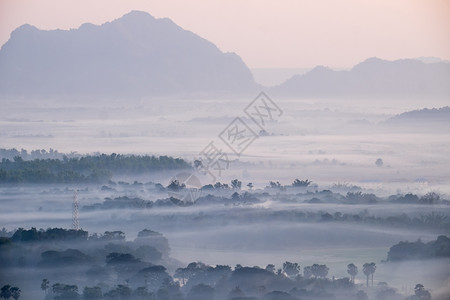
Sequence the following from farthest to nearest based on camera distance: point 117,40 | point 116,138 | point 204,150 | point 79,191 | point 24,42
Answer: point 117,40 → point 24,42 → point 116,138 → point 204,150 → point 79,191

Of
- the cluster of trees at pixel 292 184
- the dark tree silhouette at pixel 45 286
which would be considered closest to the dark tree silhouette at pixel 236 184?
the cluster of trees at pixel 292 184

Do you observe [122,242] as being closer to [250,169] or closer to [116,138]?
[250,169]

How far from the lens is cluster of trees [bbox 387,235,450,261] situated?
12.8m

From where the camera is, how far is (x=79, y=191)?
1873cm

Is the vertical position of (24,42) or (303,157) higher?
(24,42)

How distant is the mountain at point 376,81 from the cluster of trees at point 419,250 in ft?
66.2

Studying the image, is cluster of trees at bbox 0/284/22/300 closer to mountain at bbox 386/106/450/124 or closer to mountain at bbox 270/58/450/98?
mountain at bbox 386/106/450/124

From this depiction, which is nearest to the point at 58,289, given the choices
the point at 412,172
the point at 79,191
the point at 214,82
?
the point at 79,191

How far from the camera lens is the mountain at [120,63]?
3784 centimetres

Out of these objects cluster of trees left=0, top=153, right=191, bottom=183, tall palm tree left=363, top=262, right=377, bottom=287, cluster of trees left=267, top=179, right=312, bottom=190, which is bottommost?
cluster of trees left=267, top=179, right=312, bottom=190

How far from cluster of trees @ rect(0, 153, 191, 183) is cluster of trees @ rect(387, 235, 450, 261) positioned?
8563 mm

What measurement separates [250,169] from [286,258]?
1021 centimetres

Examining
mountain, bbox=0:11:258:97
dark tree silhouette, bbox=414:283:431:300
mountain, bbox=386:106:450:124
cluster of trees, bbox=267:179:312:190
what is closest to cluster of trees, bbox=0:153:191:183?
cluster of trees, bbox=267:179:312:190

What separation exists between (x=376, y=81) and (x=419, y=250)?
24312 mm
